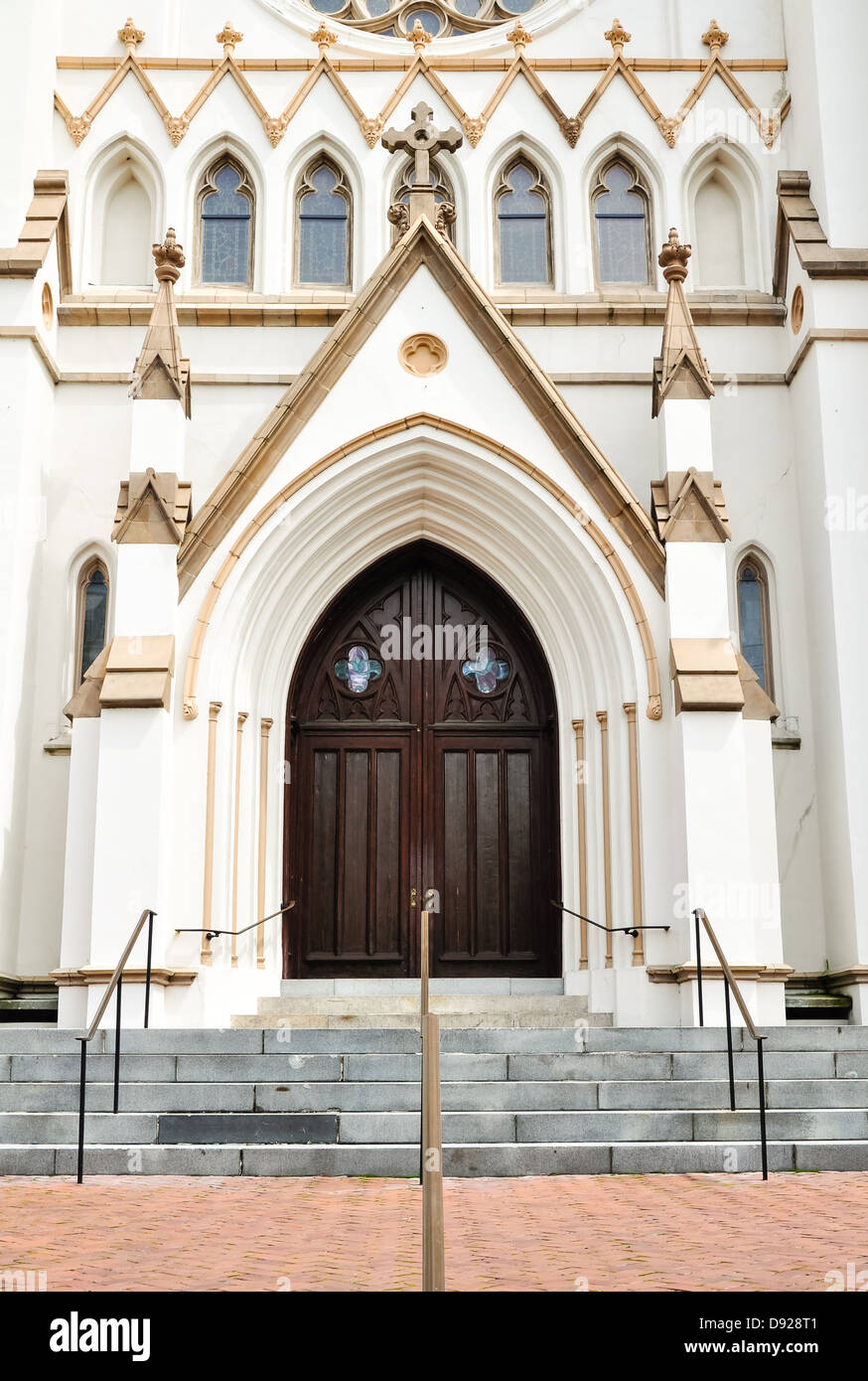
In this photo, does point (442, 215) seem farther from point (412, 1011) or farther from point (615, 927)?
point (412, 1011)

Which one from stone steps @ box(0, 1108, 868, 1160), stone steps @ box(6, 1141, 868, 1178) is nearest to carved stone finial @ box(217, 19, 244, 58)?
stone steps @ box(0, 1108, 868, 1160)

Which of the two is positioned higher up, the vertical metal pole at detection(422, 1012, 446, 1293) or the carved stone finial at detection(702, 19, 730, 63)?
the carved stone finial at detection(702, 19, 730, 63)

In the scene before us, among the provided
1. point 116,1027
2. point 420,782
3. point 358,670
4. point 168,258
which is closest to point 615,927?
point 420,782

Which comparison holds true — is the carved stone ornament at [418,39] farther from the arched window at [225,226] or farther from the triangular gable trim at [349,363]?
the triangular gable trim at [349,363]

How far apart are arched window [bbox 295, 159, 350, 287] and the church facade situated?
0.19ft

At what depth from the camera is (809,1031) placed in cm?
1098

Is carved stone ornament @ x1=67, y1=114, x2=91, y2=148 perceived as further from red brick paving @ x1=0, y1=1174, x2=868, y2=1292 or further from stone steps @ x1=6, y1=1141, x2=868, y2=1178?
red brick paving @ x1=0, y1=1174, x2=868, y2=1292

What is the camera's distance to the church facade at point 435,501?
43.5 feet

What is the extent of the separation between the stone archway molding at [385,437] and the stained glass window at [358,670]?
2.13 m

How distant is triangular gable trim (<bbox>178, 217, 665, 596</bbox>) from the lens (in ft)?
45.1

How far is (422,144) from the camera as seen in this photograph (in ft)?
48.5

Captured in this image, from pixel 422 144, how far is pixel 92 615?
5773 mm
